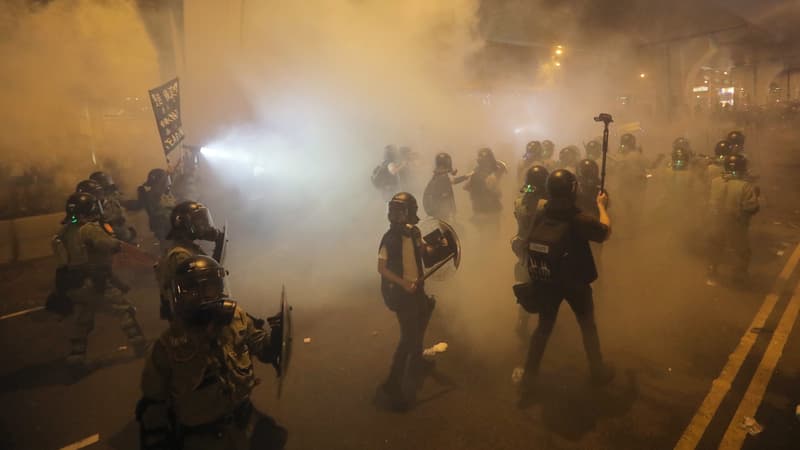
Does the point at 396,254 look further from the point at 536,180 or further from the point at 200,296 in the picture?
the point at 536,180

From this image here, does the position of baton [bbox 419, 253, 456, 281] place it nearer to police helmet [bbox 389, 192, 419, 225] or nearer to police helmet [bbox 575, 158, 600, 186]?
police helmet [bbox 389, 192, 419, 225]

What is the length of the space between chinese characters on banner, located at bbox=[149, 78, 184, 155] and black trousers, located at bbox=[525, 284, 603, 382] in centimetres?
553

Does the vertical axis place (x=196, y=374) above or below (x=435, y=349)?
above

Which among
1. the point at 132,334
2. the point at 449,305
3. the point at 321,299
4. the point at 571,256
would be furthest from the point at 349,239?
the point at 571,256

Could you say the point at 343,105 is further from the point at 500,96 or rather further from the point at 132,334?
the point at 132,334

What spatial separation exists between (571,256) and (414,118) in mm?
8711

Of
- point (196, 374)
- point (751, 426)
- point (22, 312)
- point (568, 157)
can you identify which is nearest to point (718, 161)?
point (568, 157)

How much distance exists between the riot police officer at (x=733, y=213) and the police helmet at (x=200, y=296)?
19.1 ft

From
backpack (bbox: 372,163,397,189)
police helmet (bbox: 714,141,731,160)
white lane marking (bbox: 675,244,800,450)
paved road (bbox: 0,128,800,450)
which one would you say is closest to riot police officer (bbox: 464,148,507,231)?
paved road (bbox: 0,128,800,450)

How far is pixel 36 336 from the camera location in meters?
5.16

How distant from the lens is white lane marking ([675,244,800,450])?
120 inches

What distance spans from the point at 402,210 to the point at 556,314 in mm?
1379

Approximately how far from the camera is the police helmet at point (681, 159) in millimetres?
7082

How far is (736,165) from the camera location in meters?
5.45
